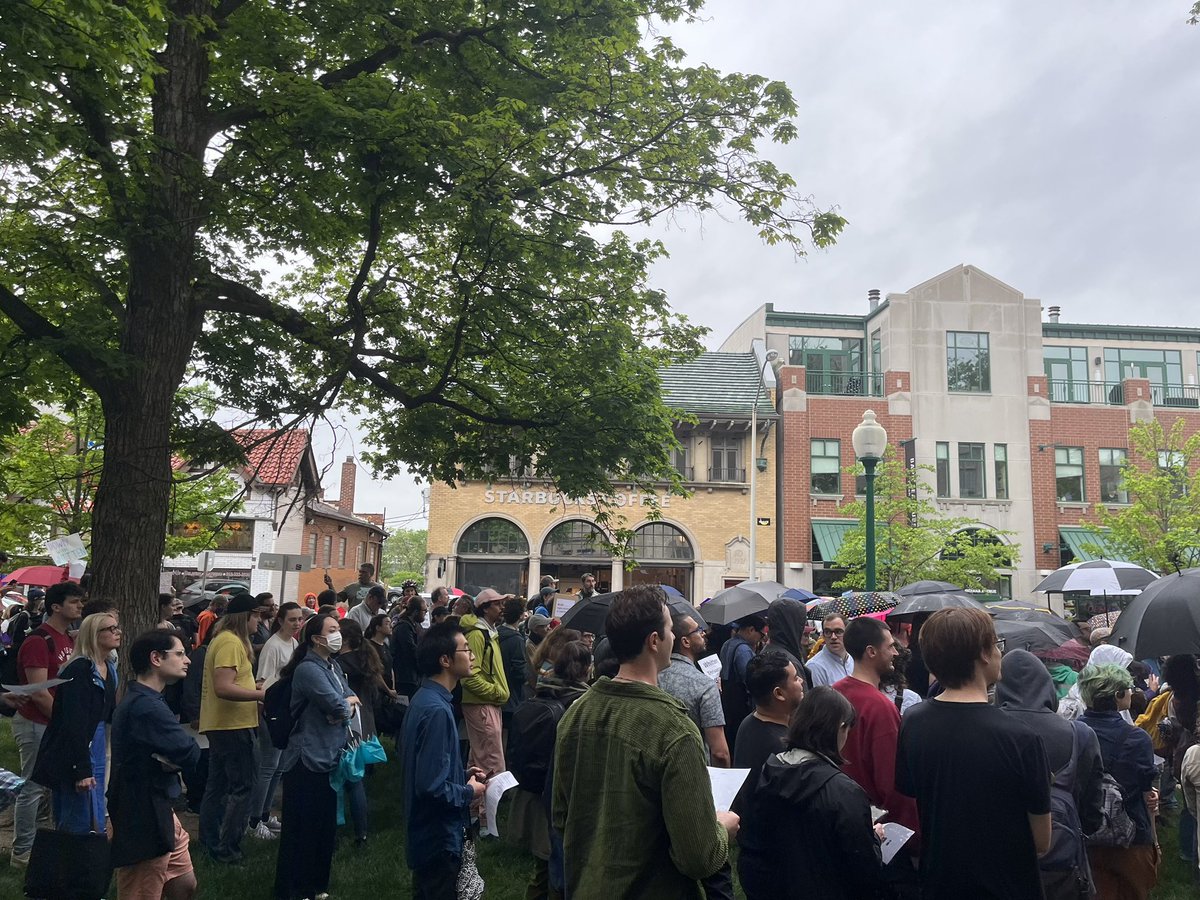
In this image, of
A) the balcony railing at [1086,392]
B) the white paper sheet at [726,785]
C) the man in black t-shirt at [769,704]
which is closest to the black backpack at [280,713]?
the man in black t-shirt at [769,704]

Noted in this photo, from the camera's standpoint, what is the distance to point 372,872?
279 inches

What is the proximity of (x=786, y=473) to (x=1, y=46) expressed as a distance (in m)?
28.6

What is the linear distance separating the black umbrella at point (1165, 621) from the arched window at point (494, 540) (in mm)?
25456

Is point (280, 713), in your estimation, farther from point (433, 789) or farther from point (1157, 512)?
point (1157, 512)

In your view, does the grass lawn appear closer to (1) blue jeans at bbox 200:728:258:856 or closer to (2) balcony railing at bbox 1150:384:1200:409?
(1) blue jeans at bbox 200:728:258:856

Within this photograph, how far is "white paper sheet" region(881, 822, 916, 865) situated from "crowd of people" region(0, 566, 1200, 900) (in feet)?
0.03

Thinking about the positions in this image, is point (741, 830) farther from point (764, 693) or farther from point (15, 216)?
point (15, 216)

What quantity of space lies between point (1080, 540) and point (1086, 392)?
22.0ft

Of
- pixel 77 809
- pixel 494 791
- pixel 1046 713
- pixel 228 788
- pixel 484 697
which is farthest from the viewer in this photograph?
pixel 484 697

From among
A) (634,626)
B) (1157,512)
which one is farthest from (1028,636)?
(1157,512)

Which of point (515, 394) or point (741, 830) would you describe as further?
point (515, 394)

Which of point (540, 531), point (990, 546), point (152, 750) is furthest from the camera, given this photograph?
point (540, 531)

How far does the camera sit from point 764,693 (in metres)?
4.77

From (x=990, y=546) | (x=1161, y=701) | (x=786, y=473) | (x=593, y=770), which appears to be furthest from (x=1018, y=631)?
(x=786, y=473)
